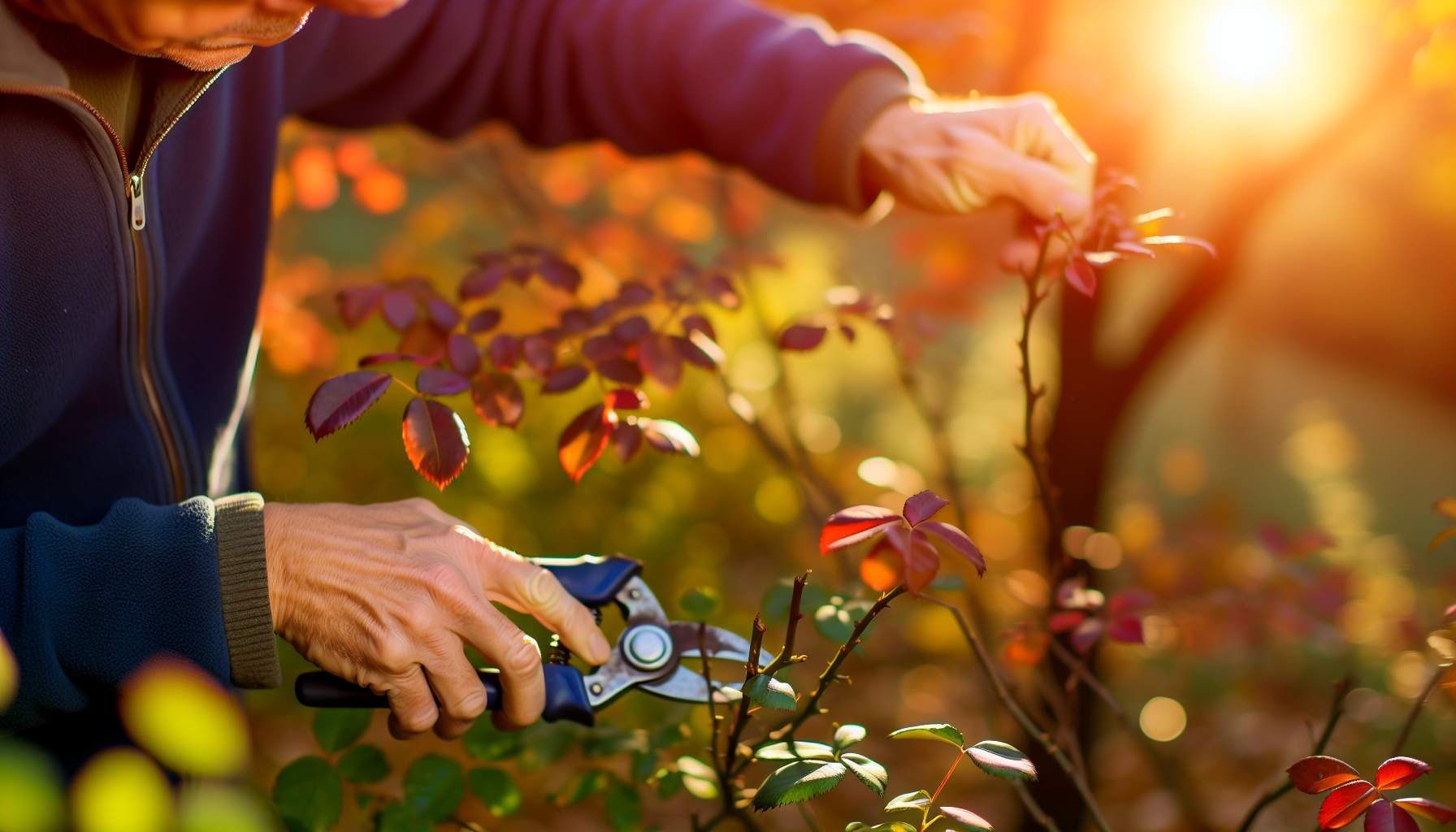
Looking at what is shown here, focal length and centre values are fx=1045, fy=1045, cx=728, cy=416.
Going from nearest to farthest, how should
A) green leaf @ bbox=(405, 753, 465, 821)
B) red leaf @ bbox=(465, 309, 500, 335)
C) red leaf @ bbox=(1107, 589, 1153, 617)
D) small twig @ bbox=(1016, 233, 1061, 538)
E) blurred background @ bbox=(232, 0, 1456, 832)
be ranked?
1. small twig @ bbox=(1016, 233, 1061, 538)
2. green leaf @ bbox=(405, 753, 465, 821)
3. red leaf @ bbox=(465, 309, 500, 335)
4. red leaf @ bbox=(1107, 589, 1153, 617)
5. blurred background @ bbox=(232, 0, 1456, 832)

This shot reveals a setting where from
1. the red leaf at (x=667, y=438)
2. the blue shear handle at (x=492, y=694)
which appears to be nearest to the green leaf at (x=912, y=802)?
the blue shear handle at (x=492, y=694)

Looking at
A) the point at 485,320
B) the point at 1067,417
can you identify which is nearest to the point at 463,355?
the point at 485,320

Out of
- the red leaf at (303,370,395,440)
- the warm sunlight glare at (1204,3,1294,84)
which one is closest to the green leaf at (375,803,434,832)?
the red leaf at (303,370,395,440)

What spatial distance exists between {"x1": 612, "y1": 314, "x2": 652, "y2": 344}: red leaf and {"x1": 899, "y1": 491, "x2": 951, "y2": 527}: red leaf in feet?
2.01

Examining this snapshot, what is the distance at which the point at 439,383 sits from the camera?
131 cm

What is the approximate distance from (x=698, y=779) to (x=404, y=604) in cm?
52

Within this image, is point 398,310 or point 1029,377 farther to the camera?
point 398,310

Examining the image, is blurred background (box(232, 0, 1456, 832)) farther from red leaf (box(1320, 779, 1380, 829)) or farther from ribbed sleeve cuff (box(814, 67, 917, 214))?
ribbed sleeve cuff (box(814, 67, 917, 214))

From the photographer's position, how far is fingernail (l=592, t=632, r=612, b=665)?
126 centimetres

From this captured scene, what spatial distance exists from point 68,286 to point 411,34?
758 millimetres

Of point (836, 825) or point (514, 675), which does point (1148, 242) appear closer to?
point (514, 675)

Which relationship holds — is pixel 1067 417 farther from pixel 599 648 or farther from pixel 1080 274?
pixel 599 648

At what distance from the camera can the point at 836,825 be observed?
11.3ft

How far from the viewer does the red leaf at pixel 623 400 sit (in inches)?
57.2
